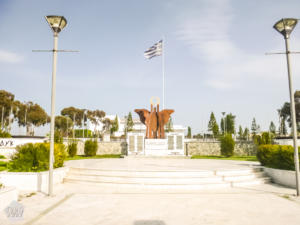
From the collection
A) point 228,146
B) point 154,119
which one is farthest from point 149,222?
point 228,146

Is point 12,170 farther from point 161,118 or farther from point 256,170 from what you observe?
point 161,118

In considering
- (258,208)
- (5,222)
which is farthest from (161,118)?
(5,222)

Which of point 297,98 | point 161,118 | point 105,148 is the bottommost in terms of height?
Answer: point 105,148

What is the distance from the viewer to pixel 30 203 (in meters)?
5.93

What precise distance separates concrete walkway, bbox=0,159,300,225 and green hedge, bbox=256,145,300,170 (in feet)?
4.99

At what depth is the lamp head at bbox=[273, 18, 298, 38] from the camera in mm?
7064

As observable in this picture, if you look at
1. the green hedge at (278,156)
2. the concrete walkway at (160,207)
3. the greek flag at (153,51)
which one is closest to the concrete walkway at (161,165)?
the green hedge at (278,156)

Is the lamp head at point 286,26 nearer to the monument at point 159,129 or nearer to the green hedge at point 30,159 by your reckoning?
the green hedge at point 30,159

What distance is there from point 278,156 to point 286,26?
17.8ft

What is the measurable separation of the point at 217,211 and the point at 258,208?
118cm

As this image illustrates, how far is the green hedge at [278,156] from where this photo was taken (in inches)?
347

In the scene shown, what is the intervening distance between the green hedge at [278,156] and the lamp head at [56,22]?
9.96m

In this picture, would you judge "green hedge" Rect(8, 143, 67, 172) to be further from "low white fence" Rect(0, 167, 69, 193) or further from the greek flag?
the greek flag

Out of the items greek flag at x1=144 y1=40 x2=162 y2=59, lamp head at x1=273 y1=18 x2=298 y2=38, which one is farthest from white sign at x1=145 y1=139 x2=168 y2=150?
lamp head at x1=273 y1=18 x2=298 y2=38
